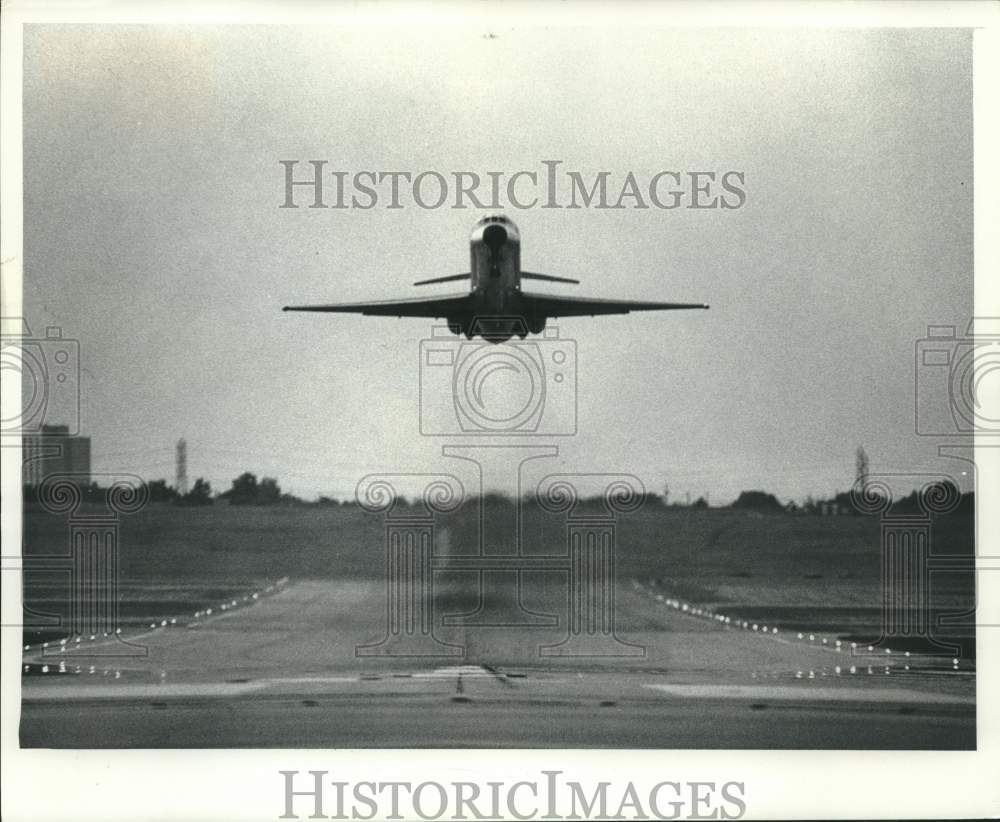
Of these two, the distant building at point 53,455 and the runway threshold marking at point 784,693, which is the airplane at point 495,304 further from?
the runway threshold marking at point 784,693

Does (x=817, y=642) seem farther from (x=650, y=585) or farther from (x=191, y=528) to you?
(x=191, y=528)

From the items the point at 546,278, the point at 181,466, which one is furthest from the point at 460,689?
the point at 546,278

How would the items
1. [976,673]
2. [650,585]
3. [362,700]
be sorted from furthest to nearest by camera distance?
[650,585] → [362,700] → [976,673]

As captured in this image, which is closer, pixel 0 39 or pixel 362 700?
pixel 0 39

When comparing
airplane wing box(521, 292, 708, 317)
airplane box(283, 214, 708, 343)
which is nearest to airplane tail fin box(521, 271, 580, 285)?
airplane box(283, 214, 708, 343)

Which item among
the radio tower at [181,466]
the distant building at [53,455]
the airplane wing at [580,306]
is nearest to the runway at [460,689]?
the radio tower at [181,466]

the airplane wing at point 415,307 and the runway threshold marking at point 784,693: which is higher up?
the airplane wing at point 415,307

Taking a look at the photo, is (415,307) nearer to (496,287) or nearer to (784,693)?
(496,287)

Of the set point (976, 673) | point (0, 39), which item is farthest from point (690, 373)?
point (0, 39)
